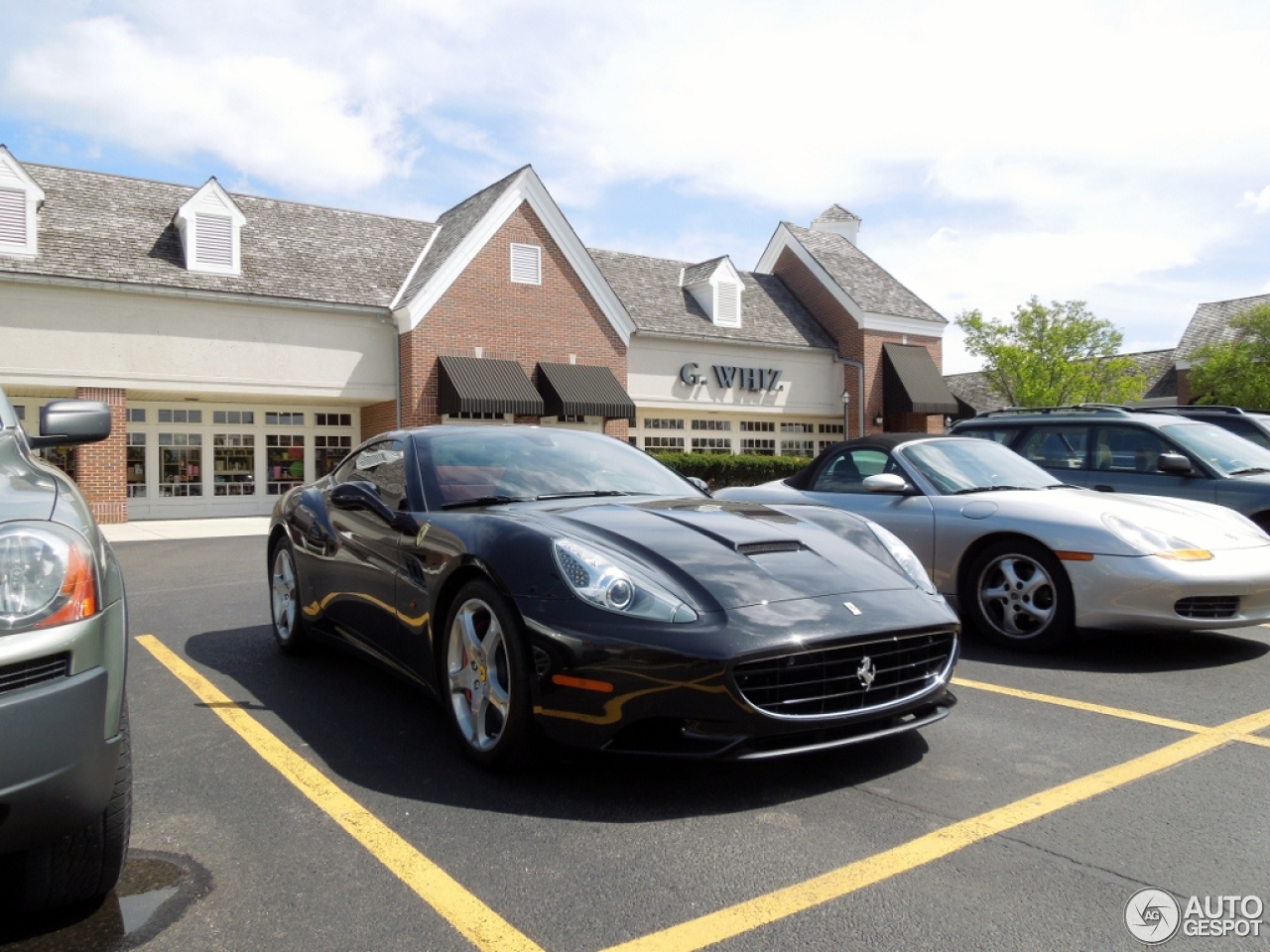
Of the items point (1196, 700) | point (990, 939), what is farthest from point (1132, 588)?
point (990, 939)

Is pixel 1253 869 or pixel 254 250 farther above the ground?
pixel 254 250

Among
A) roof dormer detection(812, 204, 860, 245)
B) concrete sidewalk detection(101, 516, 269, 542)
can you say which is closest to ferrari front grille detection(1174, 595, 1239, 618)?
concrete sidewalk detection(101, 516, 269, 542)

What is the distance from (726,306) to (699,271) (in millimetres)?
1516

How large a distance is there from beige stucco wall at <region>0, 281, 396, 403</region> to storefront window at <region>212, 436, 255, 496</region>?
1.74 meters

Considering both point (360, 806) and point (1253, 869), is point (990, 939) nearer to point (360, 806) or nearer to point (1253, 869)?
point (1253, 869)

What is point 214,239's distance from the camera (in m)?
20.6

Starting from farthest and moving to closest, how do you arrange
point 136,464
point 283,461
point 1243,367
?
point 1243,367
point 283,461
point 136,464

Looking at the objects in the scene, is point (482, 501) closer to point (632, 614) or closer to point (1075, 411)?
point (632, 614)

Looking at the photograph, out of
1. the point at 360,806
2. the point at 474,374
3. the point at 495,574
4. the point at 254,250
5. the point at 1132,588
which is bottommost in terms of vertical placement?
the point at 360,806

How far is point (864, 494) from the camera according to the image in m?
6.71

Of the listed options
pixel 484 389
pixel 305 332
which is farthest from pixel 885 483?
pixel 305 332

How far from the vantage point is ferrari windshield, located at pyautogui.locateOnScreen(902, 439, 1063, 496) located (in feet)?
20.8

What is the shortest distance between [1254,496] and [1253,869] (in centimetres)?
559

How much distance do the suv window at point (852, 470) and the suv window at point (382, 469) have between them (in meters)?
3.27
